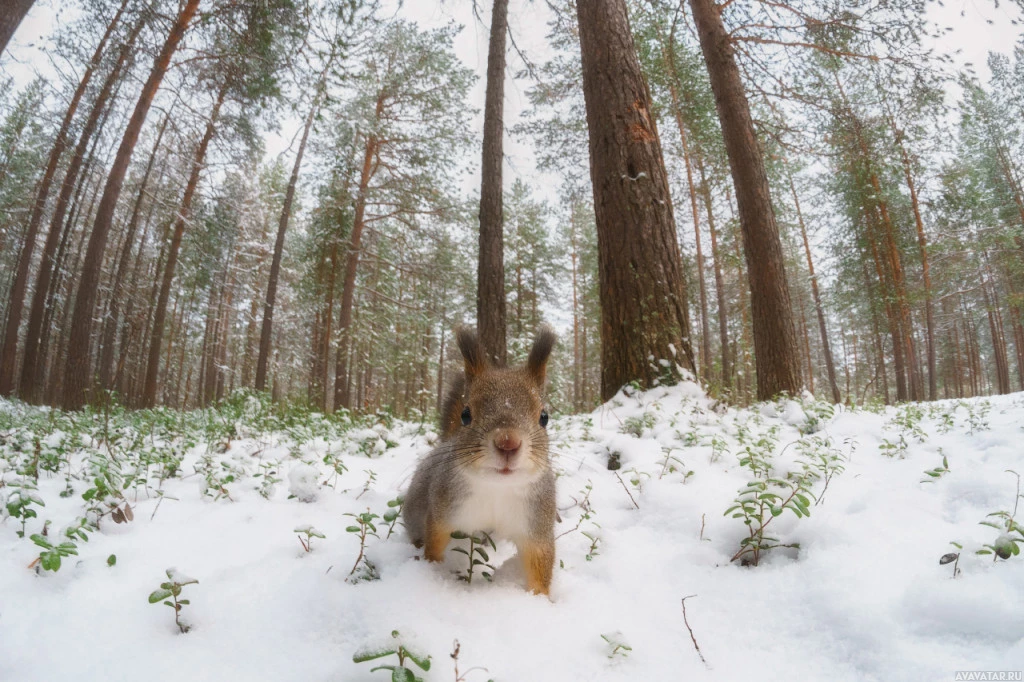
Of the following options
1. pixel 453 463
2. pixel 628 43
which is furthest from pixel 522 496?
pixel 628 43

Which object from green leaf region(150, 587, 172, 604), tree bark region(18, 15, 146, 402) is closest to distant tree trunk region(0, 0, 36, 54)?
tree bark region(18, 15, 146, 402)

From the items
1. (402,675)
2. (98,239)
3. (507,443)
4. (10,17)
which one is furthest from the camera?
(98,239)

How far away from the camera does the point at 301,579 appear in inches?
69.6

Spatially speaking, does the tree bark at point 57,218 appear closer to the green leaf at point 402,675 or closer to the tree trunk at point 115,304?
the tree trunk at point 115,304

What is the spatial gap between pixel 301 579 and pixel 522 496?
3.00 feet

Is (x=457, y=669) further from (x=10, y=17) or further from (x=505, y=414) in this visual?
(x=10, y=17)

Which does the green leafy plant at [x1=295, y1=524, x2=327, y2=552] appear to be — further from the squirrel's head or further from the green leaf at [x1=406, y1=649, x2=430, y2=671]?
the green leaf at [x1=406, y1=649, x2=430, y2=671]

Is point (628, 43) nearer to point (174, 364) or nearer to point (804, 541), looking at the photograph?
point (804, 541)

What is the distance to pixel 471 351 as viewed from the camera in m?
2.34

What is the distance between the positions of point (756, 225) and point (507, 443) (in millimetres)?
6976

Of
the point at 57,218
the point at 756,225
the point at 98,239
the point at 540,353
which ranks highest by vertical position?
the point at 57,218

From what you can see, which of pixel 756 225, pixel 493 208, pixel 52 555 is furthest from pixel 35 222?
pixel 756 225

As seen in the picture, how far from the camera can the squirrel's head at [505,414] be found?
5.75 feet

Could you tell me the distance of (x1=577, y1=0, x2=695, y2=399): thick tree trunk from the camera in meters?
5.16
